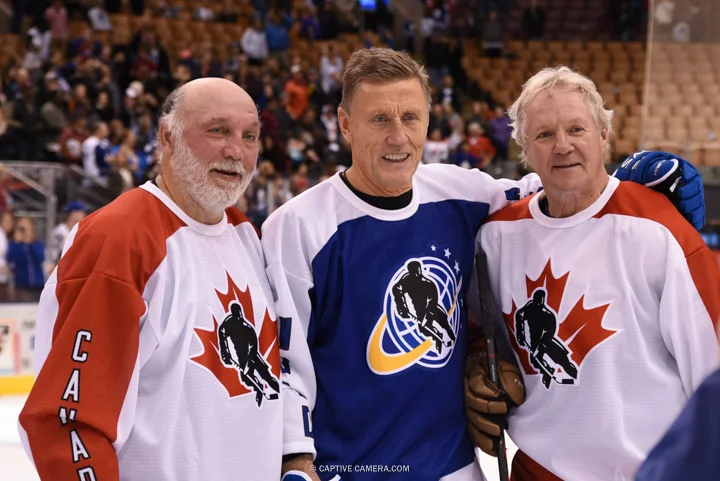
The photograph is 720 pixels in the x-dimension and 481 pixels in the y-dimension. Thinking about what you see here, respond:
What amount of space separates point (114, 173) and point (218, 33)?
636 centimetres

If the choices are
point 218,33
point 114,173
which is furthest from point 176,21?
→ point 114,173

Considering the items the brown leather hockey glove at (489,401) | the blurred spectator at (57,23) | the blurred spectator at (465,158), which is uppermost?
the blurred spectator at (57,23)

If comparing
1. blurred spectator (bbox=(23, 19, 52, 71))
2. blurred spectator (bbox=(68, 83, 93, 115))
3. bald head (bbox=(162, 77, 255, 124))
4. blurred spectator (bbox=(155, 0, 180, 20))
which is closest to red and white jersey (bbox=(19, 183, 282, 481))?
bald head (bbox=(162, 77, 255, 124))

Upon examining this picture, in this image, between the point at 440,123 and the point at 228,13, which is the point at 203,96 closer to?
the point at 440,123

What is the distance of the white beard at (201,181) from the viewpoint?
81.7 inches

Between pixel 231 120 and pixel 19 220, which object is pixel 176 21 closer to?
pixel 19 220

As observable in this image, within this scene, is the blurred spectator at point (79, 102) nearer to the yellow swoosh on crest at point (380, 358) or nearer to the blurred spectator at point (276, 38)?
the blurred spectator at point (276, 38)

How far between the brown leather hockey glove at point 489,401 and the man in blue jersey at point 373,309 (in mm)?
38

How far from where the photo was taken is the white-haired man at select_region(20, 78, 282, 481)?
1787mm

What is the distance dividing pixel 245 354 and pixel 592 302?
82cm

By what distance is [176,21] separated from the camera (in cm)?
1283

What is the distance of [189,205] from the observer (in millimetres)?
2092

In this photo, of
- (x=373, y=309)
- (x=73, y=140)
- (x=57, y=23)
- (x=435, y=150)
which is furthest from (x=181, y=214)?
(x=57, y=23)

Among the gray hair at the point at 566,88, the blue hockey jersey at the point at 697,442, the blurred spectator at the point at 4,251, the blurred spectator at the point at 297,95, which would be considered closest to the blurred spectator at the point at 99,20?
the blurred spectator at the point at 297,95
